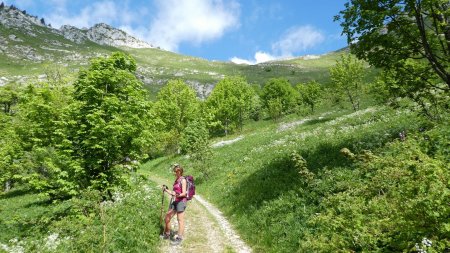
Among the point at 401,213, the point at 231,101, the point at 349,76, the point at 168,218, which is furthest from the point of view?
the point at 231,101

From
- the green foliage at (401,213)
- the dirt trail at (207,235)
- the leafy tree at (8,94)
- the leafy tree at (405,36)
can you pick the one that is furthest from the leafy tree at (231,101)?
the green foliage at (401,213)

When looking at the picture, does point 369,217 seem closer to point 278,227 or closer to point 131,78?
point 278,227

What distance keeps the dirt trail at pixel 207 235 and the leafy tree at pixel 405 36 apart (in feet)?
32.5

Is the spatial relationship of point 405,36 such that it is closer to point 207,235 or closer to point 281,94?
point 207,235

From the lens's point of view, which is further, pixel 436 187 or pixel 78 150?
pixel 78 150

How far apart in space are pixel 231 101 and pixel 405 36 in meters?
48.8

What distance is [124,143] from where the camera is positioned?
56.6ft

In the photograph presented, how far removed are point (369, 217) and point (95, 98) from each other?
1399 cm

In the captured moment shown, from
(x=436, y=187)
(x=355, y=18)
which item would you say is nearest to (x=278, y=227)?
(x=436, y=187)

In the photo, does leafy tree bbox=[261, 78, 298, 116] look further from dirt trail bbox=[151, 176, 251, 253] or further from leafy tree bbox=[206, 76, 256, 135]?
dirt trail bbox=[151, 176, 251, 253]

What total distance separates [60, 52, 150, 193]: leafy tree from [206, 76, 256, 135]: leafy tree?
44.3 meters

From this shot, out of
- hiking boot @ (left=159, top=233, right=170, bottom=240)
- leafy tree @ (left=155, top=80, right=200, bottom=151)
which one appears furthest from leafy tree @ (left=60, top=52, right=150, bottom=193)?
leafy tree @ (left=155, top=80, right=200, bottom=151)

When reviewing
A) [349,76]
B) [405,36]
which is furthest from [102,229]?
[349,76]

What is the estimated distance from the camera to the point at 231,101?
6206 centimetres
